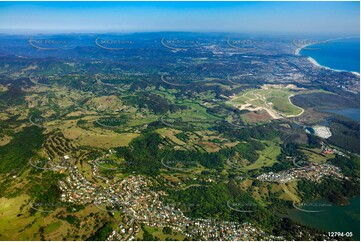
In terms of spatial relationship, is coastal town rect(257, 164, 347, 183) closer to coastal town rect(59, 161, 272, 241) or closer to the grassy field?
coastal town rect(59, 161, 272, 241)

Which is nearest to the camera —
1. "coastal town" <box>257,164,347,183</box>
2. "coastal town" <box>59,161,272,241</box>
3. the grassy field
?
"coastal town" <box>59,161,272,241</box>

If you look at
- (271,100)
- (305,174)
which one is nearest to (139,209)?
(305,174)

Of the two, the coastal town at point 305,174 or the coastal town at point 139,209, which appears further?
the coastal town at point 305,174

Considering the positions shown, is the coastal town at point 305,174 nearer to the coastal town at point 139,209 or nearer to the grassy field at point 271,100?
the coastal town at point 139,209

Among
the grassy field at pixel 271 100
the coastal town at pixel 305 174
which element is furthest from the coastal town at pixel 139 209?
the grassy field at pixel 271 100

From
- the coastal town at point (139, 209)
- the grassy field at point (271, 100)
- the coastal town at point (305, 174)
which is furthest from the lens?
the grassy field at point (271, 100)

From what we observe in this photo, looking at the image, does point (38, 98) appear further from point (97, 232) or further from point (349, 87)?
point (349, 87)

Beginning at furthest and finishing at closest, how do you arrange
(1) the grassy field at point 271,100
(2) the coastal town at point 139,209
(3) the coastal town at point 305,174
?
(1) the grassy field at point 271,100 → (3) the coastal town at point 305,174 → (2) the coastal town at point 139,209

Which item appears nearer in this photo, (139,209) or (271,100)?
(139,209)

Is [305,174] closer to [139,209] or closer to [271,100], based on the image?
[139,209]

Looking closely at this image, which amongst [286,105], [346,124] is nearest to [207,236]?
[346,124]

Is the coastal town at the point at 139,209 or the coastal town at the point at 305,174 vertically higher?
the coastal town at the point at 139,209

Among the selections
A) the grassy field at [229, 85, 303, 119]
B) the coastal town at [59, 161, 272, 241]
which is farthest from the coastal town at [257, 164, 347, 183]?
the grassy field at [229, 85, 303, 119]
